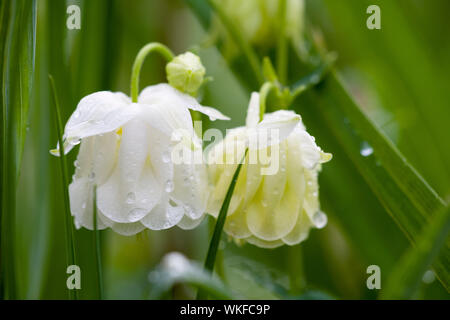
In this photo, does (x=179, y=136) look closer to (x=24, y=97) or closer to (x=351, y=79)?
(x=24, y=97)

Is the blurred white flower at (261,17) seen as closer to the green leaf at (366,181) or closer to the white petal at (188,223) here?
the green leaf at (366,181)

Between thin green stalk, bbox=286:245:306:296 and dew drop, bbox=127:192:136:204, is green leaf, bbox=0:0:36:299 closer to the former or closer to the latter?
dew drop, bbox=127:192:136:204

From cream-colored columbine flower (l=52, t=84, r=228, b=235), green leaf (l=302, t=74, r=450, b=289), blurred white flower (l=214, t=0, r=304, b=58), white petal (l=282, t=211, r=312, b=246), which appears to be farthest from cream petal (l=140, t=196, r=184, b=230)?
blurred white flower (l=214, t=0, r=304, b=58)

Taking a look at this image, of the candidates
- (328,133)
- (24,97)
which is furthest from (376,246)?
(24,97)

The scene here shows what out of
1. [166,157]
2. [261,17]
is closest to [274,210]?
[166,157]

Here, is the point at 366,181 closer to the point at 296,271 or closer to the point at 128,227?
the point at 296,271
